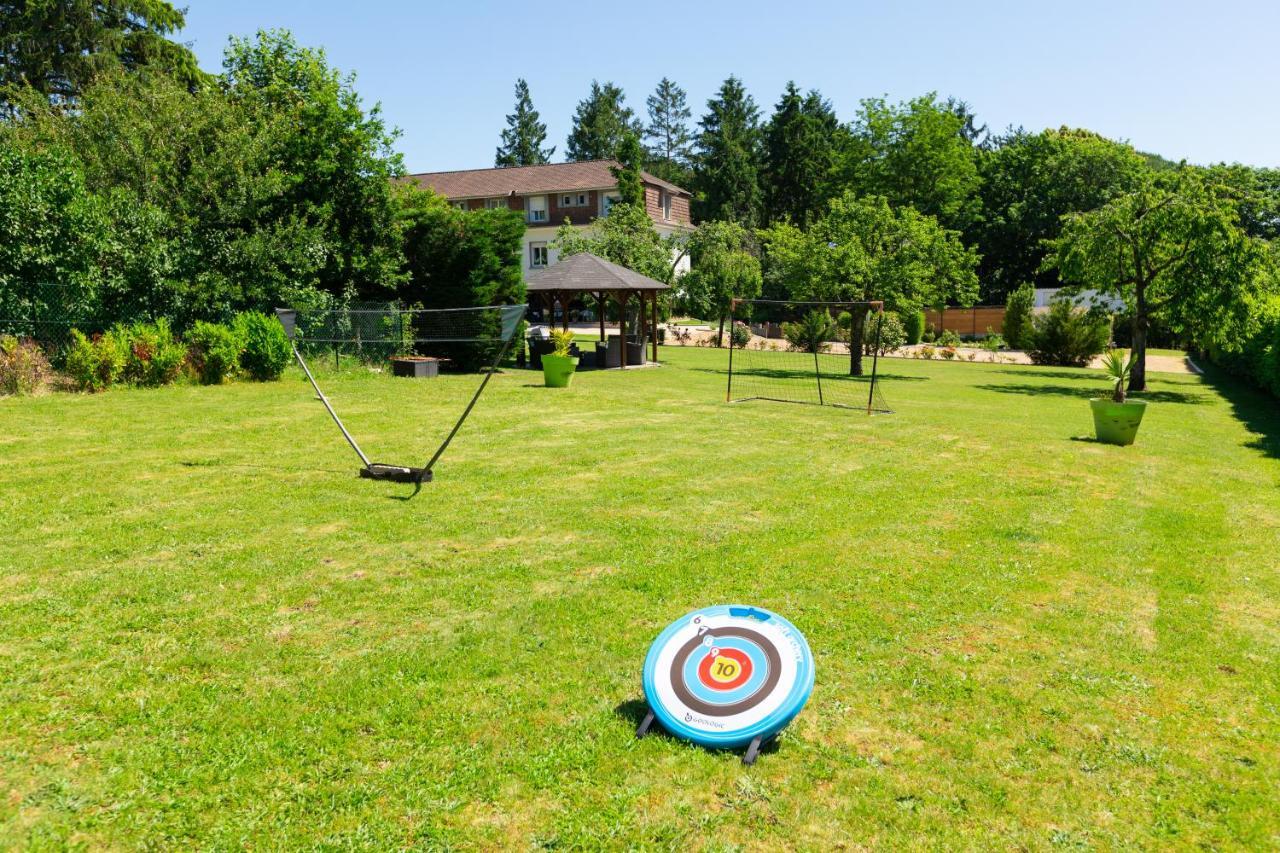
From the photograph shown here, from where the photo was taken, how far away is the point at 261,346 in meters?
19.0

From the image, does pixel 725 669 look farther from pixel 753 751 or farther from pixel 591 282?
pixel 591 282

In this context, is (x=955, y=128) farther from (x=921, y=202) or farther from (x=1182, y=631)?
(x=1182, y=631)

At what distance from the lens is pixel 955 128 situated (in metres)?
59.0

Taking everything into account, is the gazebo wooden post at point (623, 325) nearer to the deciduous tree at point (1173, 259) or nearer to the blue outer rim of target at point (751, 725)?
the deciduous tree at point (1173, 259)

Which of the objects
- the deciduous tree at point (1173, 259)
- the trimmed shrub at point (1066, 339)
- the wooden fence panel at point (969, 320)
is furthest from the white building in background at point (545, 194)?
the deciduous tree at point (1173, 259)

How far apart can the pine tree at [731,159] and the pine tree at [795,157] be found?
6.58 feet

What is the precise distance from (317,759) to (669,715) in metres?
1.61

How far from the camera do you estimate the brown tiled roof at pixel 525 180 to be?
52975 millimetres

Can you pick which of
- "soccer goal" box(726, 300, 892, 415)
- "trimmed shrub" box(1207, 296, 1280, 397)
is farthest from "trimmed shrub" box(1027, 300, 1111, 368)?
"trimmed shrub" box(1207, 296, 1280, 397)

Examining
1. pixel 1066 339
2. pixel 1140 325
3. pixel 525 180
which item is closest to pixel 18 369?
pixel 1140 325

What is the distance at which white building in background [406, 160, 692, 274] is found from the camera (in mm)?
52938

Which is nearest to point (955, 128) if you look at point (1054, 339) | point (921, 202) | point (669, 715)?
point (921, 202)

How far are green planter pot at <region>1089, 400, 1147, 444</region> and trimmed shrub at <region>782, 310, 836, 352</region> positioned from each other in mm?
25150

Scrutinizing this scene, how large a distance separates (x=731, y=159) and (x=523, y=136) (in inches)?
1200
